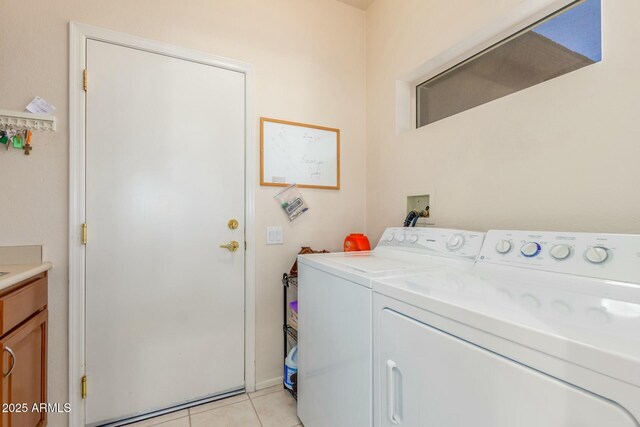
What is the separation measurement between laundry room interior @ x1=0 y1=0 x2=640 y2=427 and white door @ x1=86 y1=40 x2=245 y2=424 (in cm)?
1

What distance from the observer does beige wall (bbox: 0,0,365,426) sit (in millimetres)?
1420

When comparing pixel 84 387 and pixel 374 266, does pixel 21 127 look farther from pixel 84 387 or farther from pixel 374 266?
pixel 374 266

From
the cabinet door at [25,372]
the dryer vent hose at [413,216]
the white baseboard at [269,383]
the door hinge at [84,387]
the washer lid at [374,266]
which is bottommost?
the white baseboard at [269,383]

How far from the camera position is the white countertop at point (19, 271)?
1044 mm

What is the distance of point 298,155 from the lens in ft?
6.73

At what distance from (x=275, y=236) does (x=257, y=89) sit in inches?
40.5

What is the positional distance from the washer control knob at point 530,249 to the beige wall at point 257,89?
1321 millimetres

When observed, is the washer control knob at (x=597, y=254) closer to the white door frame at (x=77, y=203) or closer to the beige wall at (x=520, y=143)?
the beige wall at (x=520, y=143)

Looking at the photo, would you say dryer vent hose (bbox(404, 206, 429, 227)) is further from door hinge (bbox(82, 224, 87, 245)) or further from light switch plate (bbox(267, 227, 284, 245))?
door hinge (bbox(82, 224, 87, 245))

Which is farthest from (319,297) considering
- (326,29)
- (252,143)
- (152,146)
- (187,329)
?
(326,29)

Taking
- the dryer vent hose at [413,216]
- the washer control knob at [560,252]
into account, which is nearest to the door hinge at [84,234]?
the dryer vent hose at [413,216]

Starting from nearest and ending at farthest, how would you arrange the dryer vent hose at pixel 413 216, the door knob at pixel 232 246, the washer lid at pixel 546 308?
the washer lid at pixel 546 308
the dryer vent hose at pixel 413 216
the door knob at pixel 232 246

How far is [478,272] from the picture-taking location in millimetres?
1103

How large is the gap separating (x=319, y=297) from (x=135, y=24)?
6.10ft
